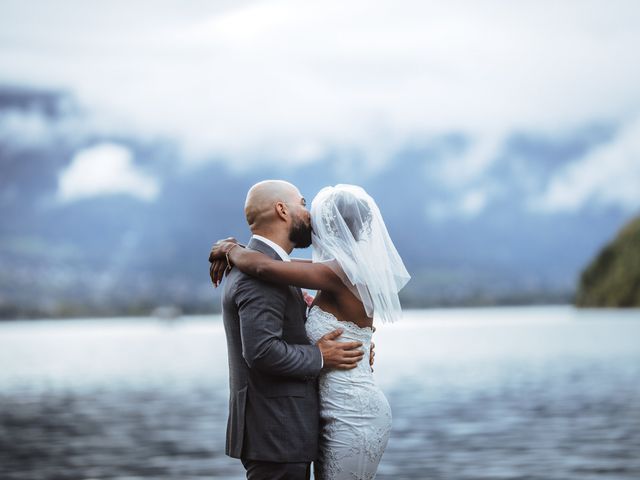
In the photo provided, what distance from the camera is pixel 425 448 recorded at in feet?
49.1

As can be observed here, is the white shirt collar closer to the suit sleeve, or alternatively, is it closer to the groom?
the groom

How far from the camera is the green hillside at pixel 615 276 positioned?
144125 mm

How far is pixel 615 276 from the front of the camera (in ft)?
481

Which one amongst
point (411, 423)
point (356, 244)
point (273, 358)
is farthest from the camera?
point (411, 423)

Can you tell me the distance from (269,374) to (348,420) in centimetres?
46

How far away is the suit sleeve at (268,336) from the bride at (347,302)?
85mm

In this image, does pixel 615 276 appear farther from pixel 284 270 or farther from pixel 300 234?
pixel 284 270

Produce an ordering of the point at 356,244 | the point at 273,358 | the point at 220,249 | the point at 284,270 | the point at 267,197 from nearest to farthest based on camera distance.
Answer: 1. the point at 273,358
2. the point at 284,270
3. the point at 267,197
4. the point at 356,244
5. the point at 220,249

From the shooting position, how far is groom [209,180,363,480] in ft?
16.7

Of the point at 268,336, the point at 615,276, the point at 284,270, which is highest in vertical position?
the point at 615,276

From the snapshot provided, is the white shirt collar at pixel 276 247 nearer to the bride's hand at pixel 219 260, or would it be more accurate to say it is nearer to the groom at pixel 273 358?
the groom at pixel 273 358

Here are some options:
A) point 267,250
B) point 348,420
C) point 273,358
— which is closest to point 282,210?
point 267,250

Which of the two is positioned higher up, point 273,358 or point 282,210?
point 282,210

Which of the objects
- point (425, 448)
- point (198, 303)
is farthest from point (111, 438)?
point (198, 303)
